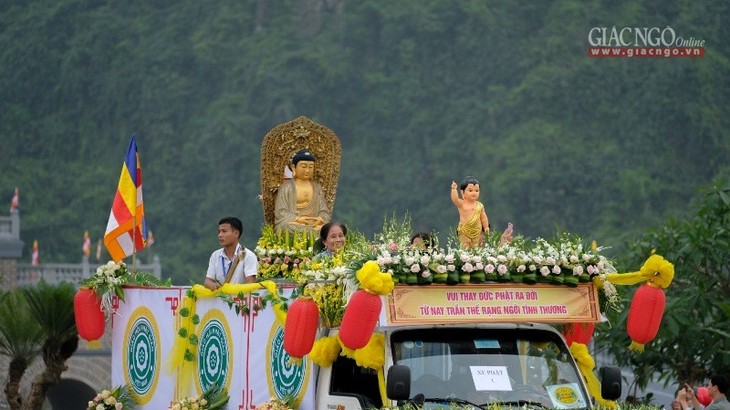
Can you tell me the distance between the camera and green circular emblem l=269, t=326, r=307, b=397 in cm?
1098

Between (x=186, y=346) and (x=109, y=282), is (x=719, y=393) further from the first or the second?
(x=109, y=282)

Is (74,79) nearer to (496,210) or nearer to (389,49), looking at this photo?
(389,49)

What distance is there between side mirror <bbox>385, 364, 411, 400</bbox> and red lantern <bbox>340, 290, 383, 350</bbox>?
1.09 ft

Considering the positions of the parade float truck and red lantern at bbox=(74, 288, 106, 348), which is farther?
red lantern at bbox=(74, 288, 106, 348)

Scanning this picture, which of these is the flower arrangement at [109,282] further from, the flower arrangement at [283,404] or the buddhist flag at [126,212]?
the flower arrangement at [283,404]

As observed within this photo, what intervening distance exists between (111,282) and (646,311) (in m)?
5.34

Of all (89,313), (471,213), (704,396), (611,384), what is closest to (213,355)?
(89,313)

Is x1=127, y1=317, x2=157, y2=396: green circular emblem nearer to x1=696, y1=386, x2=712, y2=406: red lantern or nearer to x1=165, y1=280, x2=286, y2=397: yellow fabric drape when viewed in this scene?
x1=165, y1=280, x2=286, y2=397: yellow fabric drape

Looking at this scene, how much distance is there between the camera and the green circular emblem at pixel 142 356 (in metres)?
13.2

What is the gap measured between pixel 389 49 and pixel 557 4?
8.66 meters

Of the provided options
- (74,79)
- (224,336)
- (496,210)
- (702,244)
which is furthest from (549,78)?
(224,336)

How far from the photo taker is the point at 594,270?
35.4 ft

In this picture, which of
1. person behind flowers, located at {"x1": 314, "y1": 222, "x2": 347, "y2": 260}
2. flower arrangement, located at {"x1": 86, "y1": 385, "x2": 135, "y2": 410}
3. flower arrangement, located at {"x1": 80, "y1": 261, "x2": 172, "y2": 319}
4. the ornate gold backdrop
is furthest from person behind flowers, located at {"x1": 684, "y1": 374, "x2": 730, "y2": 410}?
flower arrangement, located at {"x1": 86, "y1": 385, "x2": 135, "y2": 410}

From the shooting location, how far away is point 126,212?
1602 centimetres
